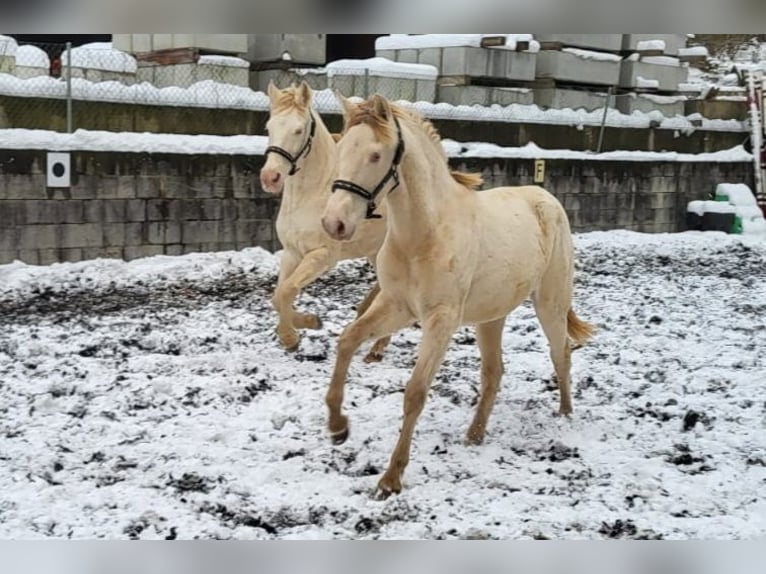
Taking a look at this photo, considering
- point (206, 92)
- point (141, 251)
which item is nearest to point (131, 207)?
point (141, 251)

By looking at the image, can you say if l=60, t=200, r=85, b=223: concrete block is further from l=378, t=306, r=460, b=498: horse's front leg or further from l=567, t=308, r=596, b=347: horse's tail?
l=378, t=306, r=460, b=498: horse's front leg

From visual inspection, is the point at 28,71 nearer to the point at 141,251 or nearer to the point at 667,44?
the point at 141,251

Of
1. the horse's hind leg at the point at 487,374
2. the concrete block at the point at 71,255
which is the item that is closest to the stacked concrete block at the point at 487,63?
the concrete block at the point at 71,255

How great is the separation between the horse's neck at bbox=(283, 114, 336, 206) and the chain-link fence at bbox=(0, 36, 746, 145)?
12.7 feet

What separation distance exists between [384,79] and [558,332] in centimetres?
793

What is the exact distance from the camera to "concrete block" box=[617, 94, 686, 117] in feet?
50.6

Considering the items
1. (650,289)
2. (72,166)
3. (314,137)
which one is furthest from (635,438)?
(72,166)

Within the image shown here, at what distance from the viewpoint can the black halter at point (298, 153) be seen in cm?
629

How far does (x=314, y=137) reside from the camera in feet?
21.8

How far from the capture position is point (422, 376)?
410 centimetres

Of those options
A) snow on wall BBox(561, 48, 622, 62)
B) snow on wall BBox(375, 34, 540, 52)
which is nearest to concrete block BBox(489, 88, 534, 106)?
snow on wall BBox(375, 34, 540, 52)

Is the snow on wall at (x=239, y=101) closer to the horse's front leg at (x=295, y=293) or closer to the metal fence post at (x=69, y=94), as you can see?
the metal fence post at (x=69, y=94)
